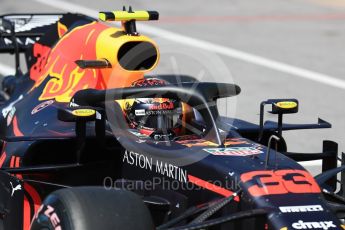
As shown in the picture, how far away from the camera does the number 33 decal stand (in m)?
6.61

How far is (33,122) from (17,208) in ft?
3.55

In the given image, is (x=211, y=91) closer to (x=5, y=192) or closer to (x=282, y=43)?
(x=5, y=192)

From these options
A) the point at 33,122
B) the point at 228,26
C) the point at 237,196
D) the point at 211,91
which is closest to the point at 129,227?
the point at 237,196

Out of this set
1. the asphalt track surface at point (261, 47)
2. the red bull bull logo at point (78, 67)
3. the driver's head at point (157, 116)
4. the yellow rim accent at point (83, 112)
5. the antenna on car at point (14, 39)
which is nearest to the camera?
the yellow rim accent at point (83, 112)

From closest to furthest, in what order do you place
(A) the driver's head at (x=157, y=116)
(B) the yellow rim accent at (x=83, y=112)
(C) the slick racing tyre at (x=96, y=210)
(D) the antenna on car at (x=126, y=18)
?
(C) the slick racing tyre at (x=96, y=210)
(B) the yellow rim accent at (x=83, y=112)
(A) the driver's head at (x=157, y=116)
(D) the antenna on car at (x=126, y=18)

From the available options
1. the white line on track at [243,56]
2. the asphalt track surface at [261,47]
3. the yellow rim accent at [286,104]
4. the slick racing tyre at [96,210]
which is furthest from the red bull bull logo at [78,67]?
the white line on track at [243,56]

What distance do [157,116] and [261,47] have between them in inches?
435

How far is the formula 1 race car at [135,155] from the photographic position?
21.4 feet

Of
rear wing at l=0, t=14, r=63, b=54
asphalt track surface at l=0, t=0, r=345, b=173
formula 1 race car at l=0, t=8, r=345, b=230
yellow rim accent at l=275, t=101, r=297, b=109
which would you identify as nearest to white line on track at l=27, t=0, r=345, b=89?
asphalt track surface at l=0, t=0, r=345, b=173

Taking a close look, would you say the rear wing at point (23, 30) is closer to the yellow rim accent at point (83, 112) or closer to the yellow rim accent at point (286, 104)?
the yellow rim accent at point (83, 112)

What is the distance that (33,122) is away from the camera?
8.82 m

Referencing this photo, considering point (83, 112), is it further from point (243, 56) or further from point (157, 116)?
point (243, 56)

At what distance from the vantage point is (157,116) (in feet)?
Result: 25.5

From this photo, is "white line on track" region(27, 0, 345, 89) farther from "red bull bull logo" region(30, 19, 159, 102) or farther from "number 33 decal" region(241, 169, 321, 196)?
"number 33 decal" region(241, 169, 321, 196)
